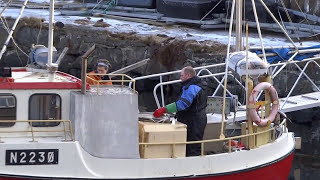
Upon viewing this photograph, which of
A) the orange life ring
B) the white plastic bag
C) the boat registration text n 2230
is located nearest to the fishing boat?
the boat registration text n 2230

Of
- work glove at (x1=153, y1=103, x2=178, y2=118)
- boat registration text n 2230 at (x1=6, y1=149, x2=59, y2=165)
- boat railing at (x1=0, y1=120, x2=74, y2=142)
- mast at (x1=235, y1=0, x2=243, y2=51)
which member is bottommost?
boat registration text n 2230 at (x1=6, y1=149, x2=59, y2=165)

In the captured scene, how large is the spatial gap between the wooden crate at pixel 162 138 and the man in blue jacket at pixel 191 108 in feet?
0.96

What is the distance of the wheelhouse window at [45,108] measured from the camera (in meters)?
10.9

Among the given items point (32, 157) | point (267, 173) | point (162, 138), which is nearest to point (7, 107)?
point (32, 157)

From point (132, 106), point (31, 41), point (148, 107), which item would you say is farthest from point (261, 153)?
point (31, 41)

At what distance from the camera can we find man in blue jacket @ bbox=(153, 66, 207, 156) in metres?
11.5

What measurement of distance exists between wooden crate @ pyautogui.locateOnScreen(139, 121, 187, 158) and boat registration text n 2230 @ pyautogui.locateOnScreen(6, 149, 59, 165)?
135 cm

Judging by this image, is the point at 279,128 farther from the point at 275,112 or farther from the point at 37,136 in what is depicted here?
the point at 37,136

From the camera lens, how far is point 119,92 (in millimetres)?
11000

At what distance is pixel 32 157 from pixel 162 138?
Answer: 6.21ft

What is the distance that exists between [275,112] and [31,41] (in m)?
13.6

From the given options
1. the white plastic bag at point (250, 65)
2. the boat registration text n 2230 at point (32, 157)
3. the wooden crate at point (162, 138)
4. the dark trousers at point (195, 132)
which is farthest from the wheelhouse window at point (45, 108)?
the white plastic bag at point (250, 65)

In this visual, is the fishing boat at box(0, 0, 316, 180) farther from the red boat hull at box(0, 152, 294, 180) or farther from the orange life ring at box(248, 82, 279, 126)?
the orange life ring at box(248, 82, 279, 126)

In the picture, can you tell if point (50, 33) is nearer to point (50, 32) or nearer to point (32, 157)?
point (50, 32)
